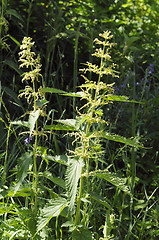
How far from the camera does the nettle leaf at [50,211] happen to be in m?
1.51

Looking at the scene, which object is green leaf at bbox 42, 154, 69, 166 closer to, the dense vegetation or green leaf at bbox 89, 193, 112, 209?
green leaf at bbox 89, 193, 112, 209

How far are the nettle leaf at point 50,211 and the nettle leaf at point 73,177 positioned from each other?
0.16 metres

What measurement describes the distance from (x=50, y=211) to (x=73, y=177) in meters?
0.22

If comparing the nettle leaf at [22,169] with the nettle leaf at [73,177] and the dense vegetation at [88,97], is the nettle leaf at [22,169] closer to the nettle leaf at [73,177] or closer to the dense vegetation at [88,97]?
the nettle leaf at [73,177]

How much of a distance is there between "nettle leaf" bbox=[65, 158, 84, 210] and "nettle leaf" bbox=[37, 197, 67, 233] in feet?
0.52

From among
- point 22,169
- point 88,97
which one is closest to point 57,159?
point 22,169

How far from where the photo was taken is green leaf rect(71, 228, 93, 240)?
1.60 metres

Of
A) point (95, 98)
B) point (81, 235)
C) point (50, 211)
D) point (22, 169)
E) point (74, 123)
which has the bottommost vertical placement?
point (81, 235)

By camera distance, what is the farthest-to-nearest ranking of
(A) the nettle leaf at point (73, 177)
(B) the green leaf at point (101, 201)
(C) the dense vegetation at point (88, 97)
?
(C) the dense vegetation at point (88, 97)
(B) the green leaf at point (101, 201)
(A) the nettle leaf at point (73, 177)

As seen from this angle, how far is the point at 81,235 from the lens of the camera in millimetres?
1618

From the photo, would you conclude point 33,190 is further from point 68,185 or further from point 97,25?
point 97,25

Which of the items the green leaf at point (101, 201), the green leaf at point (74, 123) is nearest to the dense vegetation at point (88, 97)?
the green leaf at point (101, 201)

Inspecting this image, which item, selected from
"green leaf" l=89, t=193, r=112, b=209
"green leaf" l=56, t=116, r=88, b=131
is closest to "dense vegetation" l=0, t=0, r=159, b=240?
"green leaf" l=89, t=193, r=112, b=209

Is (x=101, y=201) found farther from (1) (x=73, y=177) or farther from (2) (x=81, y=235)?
(1) (x=73, y=177)
